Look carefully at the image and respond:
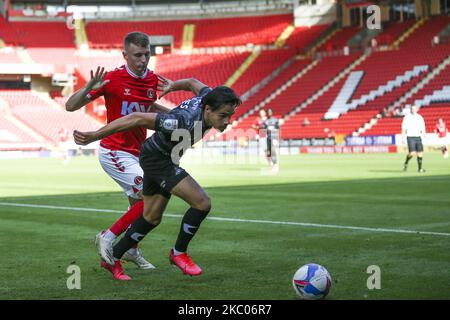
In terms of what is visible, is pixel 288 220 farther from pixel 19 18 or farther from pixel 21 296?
pixel 19 18

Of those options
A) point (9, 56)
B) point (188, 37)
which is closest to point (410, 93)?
point (188, 37)

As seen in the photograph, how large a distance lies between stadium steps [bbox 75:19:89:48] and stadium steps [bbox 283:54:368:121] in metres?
22.2

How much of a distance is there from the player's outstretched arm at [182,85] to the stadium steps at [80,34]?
2525 inches

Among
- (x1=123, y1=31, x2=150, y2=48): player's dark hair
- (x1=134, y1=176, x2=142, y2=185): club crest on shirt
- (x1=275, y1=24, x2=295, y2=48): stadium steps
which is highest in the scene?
(x1=275, y1=24, x2=295, y2=48): stadium steps

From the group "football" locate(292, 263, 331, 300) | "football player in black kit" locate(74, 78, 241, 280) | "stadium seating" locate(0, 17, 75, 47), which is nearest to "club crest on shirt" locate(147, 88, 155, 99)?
"football player in black kit" locate(74, 78, 241, 280)

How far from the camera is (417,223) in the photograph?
40.8 ft

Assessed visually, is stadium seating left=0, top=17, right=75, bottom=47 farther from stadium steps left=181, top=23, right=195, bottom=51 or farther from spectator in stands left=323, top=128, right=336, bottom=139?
spectator in stands left=323, top=128, right=336, bottom=139

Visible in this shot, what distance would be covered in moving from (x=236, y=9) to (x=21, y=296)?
68821 mm

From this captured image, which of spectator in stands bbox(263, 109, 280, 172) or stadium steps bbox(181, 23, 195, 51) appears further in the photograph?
stadium steps bbox(181, 23, 195, 51)

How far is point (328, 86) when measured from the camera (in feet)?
200

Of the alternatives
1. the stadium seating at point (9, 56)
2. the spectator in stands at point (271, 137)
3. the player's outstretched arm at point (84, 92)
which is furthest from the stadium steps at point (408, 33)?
the player's outstretched arm at point (84, 92)

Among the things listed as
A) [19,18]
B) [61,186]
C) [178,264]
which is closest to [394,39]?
[19,18]

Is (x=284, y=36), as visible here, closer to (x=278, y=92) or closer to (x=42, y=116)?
(x=278, y=92)

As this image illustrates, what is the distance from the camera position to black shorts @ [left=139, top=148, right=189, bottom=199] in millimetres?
8008
